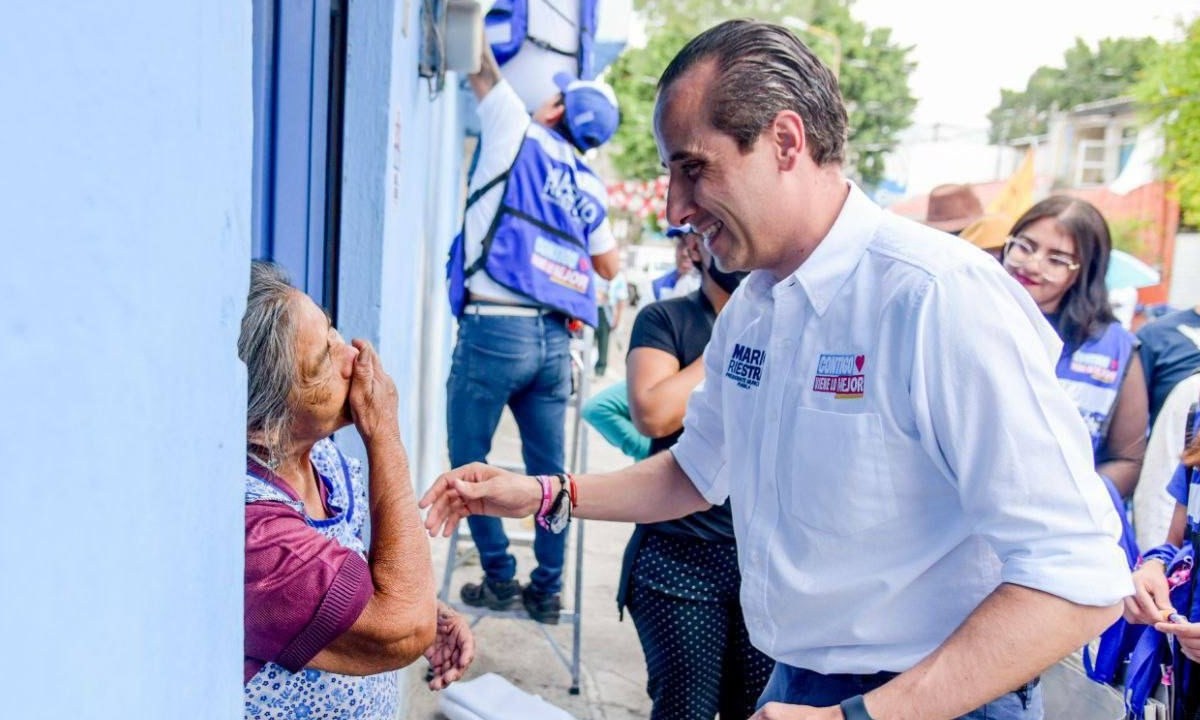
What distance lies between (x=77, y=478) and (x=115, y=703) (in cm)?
21

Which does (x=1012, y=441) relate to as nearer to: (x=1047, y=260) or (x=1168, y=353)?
(x=1047, y=260)

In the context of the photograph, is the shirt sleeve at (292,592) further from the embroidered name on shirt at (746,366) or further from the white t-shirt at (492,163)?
the white t-shirt at (492,163)

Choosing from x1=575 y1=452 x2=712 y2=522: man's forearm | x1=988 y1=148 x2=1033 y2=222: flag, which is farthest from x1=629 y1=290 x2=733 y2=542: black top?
x1=988 y1=148 x2=1033 y2=222: flag

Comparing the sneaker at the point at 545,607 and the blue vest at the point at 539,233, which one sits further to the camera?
the sneaker at the point at 545,607

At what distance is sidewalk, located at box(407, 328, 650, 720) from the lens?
4.07 meters

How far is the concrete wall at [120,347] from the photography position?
0.71m

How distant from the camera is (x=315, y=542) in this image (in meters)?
1.63

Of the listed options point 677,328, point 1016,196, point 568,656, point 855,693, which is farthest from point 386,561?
point 1016,196

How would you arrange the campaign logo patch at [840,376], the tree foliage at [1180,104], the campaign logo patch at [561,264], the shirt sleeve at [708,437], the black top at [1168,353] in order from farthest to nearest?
the tree foliage at [1180,104]
the campaign logo patch at [561,264]
the black top at [1168,353]
the shirt sleeve at [708,437]
the campaign logo patch at [840,376]

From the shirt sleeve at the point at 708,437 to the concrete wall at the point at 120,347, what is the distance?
1134mm

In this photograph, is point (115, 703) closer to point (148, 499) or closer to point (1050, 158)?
point (148, 499)

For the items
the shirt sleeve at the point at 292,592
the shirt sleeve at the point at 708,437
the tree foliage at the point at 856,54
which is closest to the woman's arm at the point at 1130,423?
the shirt sleeve at the point at 708,437

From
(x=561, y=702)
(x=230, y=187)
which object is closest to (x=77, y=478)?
(x=230, y=187)

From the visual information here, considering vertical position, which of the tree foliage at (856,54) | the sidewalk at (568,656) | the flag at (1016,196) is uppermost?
the tree foliage at (856,54)
